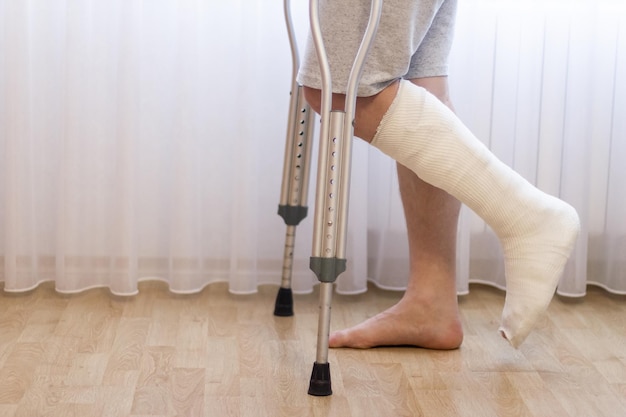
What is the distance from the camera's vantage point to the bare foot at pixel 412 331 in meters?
1.76

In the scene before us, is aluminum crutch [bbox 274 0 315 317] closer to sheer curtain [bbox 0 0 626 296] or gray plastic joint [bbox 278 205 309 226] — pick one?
gray plastic joint [bbox 278 205 309 226]

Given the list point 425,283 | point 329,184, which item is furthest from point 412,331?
point 329,184

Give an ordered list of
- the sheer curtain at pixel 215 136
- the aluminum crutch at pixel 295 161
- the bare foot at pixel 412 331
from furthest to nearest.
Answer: the sheer curtain at pixel 215 136, the aluminum crutch at pixel 295 161, the bare foot at pixel 412 331

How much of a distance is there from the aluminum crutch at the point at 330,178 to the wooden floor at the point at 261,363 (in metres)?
0.15

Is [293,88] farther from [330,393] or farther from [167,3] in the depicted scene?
[330,393]

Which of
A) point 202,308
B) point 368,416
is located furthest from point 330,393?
point 202,308

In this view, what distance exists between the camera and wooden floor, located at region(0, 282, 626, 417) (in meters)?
1.46

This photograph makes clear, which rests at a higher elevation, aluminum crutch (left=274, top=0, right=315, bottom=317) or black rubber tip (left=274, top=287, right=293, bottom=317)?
aluminum crutch (left=274, top=0, right=315, bottom=317)

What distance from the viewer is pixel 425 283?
1800 mm

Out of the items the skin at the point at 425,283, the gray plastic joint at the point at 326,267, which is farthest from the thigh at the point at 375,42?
the gray plastic joint at the point at 326,267

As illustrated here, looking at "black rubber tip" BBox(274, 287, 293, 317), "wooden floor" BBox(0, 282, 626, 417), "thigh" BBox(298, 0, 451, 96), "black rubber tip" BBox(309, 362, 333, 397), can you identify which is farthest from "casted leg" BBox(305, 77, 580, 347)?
"black rubber tip" BBox(274, 287, 293, 317)

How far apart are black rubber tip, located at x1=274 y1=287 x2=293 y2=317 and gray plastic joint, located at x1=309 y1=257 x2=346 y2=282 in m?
0.50

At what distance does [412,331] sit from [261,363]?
0.30 metres

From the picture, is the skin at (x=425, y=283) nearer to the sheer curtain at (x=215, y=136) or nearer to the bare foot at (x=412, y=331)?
the bare foot at (x=412, y=331)
